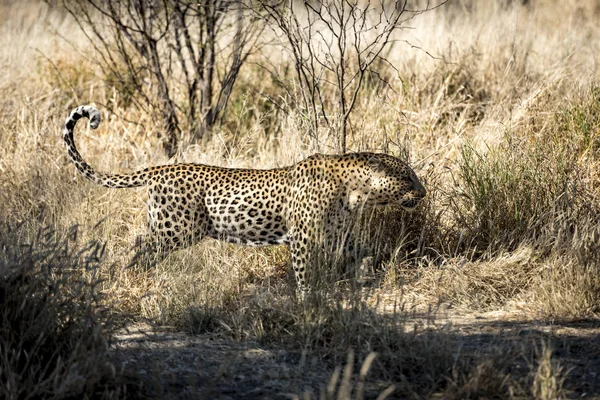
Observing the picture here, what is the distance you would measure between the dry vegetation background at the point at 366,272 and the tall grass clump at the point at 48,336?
1 centimetres

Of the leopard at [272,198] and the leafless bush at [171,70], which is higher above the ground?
the leafless bush at [171,70]

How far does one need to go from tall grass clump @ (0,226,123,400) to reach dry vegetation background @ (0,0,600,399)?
0.01 metres

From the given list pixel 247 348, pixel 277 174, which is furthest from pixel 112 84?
pixel 247 348

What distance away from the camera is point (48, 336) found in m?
4.36

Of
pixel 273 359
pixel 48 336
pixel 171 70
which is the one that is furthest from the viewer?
pixel 171 70

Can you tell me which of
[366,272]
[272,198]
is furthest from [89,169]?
[366,272]

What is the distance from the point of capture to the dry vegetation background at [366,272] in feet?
14.4

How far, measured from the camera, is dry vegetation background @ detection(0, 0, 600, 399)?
14.4 ft

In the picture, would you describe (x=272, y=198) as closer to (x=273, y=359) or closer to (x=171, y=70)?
(x=273, y=359)

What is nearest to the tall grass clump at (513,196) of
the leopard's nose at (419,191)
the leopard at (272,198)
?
the leopard's nose at (419,191)

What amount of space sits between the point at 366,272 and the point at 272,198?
3.53 ft

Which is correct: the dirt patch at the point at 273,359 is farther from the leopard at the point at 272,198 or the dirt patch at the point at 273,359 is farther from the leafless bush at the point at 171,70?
the leafless bush at the point at 171,70

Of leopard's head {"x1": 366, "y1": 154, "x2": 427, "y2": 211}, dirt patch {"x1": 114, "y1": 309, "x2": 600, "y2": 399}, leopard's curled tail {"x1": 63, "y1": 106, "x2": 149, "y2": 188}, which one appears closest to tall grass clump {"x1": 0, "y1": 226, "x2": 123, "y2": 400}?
dirt patch {"x1": 114, "y1": 309, "x2": 600, "y2": 399}

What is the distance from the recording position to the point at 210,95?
30.0 ft
